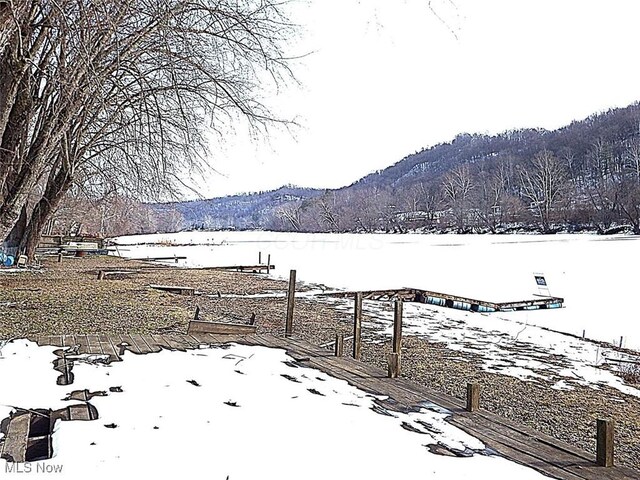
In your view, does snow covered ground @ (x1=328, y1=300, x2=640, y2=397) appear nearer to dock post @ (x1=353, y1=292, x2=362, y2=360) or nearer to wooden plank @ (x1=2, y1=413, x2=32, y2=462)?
dock post @ (x1=353, y1=292, x2=362, y2=360)

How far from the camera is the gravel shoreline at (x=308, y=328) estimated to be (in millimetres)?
5066

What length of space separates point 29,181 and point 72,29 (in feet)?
10.9

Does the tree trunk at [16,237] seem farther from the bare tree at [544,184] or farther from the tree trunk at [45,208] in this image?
the bare tree at [544,184]

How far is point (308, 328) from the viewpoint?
9.00 metres

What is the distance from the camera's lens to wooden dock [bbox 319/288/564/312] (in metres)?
13.9

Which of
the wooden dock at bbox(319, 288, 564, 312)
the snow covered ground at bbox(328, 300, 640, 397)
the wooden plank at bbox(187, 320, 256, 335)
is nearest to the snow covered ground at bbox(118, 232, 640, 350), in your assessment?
the wooden dock at bbox(319, 288, 564, 312)

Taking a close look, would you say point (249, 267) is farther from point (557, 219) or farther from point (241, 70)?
point (557, 219)

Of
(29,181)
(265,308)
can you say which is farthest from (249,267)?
(29,181)

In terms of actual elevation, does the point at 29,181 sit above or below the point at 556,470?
above

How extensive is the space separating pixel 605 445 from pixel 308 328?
6363 mm

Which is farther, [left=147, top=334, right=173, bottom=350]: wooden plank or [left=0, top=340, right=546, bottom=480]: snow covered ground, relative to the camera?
[left=147, top=334, right=173, bottom=350]: wooden plank

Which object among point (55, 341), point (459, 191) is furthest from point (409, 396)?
point (459, 191)

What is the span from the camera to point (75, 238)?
98.3ft

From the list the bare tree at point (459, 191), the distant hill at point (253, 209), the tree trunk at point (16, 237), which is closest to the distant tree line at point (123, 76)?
the tree trunk at point (16, 237)
